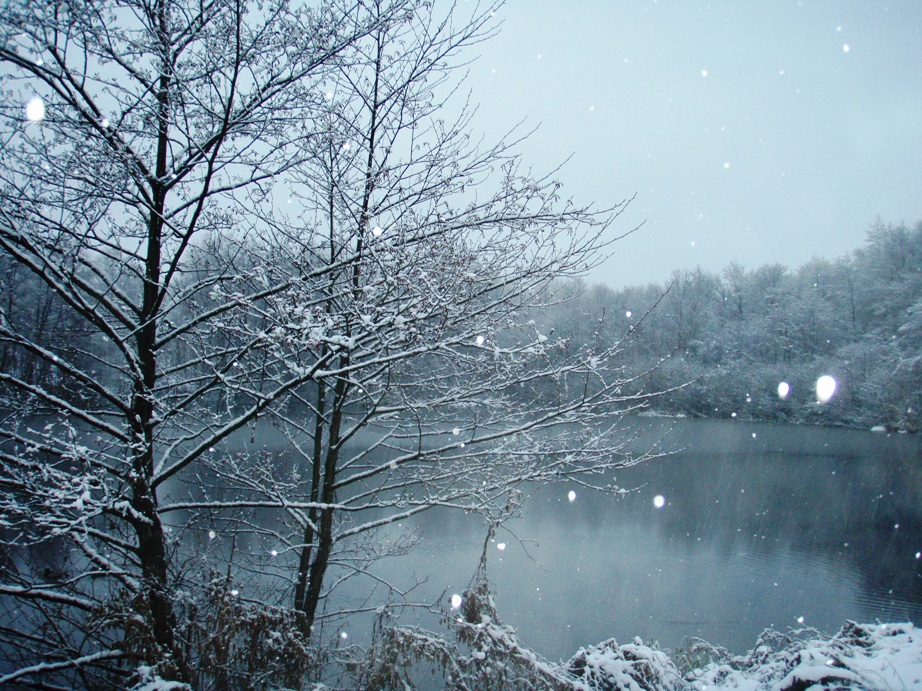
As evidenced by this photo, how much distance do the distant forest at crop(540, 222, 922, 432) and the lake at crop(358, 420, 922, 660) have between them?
34.4ft

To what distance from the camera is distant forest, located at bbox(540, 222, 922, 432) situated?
3284 centimetres

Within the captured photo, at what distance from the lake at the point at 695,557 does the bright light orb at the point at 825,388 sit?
15.2 meters

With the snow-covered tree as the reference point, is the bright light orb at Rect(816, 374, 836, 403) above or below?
below

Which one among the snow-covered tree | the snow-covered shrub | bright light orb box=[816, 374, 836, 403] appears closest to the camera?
the snow-covered tree

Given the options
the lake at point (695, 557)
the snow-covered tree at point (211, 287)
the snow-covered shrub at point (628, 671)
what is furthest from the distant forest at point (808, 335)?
the snow-covered tree at point (211, 287)

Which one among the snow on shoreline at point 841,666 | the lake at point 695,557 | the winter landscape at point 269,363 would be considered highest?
the winter landscape at point 269,363

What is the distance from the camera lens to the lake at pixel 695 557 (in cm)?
959

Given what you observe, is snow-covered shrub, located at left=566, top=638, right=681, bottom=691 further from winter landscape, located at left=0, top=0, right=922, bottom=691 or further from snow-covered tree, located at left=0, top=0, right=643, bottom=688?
snow-covered tree, located at left=0, top=0, right=643, bottom=688

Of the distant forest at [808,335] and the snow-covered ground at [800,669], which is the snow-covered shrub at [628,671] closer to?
the snow-covered ground at [800,669]

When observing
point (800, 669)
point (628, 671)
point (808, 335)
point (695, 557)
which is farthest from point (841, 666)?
point (808, 335)

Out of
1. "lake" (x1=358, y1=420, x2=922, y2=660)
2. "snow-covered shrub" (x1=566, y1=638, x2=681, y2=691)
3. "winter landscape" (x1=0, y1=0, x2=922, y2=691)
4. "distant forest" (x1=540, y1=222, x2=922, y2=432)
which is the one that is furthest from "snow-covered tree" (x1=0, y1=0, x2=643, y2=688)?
"distant forest" (x1=540, y1=222, x2=922, y2=432)

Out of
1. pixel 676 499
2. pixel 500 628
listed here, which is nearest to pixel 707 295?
pixel 676 499

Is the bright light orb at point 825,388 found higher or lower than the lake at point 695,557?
higher

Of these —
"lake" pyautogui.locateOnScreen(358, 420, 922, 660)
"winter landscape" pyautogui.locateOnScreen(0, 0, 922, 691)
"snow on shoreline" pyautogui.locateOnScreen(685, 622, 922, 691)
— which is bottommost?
"lake" pyautogui.locateOnScreen(358, 420, 922, 660)
